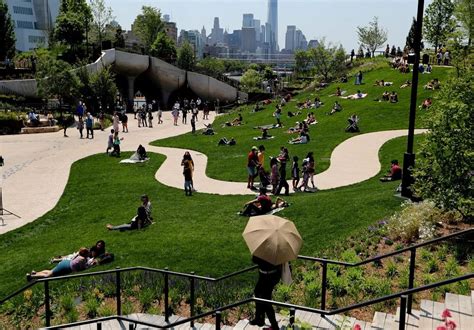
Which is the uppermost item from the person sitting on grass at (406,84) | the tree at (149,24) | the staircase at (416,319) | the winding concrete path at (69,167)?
the tree at (149,24)

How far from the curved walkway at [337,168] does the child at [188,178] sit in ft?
1.99

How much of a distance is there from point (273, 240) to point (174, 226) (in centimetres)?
817

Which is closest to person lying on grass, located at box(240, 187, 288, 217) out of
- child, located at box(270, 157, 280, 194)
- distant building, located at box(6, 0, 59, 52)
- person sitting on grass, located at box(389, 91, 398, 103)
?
child, located at box(270, 157, 280, 194)

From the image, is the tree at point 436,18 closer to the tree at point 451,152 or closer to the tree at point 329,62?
the tree at point 329,62

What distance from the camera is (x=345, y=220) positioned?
13445 mm

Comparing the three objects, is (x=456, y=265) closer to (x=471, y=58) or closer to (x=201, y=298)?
(x=201, y=298)

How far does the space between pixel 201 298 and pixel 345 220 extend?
17.7 ft

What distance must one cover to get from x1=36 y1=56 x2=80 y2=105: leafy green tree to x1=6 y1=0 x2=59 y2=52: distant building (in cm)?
8795

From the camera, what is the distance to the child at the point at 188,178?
712 inches

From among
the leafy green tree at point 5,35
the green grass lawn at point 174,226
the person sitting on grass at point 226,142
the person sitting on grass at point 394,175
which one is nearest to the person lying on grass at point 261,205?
the green grass lawn at point 174,226

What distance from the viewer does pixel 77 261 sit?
1180cm

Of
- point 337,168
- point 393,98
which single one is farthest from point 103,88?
point 337,168

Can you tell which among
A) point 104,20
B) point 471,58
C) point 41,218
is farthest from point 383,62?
point 41,218

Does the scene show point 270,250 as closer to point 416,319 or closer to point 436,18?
point 416,319
